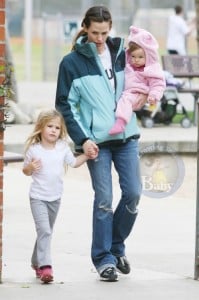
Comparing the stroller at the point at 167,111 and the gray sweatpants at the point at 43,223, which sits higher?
the gray sweatpants at the point at 43,223

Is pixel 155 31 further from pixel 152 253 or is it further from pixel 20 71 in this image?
pixel 152 253

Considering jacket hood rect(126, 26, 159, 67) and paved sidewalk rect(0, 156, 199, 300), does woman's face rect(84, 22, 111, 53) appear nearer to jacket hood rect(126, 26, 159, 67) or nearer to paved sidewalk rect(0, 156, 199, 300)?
jacket hood rect(126, 26, 159, 67)

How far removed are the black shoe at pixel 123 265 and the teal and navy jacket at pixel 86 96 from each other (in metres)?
0.83

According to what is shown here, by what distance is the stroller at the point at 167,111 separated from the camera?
19.3 metres

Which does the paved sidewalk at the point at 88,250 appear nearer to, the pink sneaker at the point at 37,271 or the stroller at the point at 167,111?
the pink sneaker at the point at 37,271

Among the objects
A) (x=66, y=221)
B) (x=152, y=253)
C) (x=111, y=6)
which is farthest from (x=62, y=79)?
(x=111, y=6)

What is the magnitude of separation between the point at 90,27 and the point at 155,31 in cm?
2774

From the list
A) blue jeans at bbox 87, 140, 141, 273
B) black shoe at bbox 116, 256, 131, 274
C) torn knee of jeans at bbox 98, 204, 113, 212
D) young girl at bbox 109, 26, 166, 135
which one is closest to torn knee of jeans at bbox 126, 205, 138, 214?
blue jeans at bbox 87, 140, 141, 273

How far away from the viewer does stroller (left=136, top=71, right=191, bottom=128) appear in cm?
1934

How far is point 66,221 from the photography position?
35.8 ft

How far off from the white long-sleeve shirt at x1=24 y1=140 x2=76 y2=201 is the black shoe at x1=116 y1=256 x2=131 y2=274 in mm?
665

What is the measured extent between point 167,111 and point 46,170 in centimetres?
1218

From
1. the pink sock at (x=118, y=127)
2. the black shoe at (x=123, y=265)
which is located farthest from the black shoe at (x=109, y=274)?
the pink sock at (x=118, y=127)

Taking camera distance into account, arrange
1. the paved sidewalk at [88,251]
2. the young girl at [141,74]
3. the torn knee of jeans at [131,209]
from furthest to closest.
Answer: the torn knee of jeans at [131,209], the young girl at [141,74], the paved sidewalk at [88,251]
